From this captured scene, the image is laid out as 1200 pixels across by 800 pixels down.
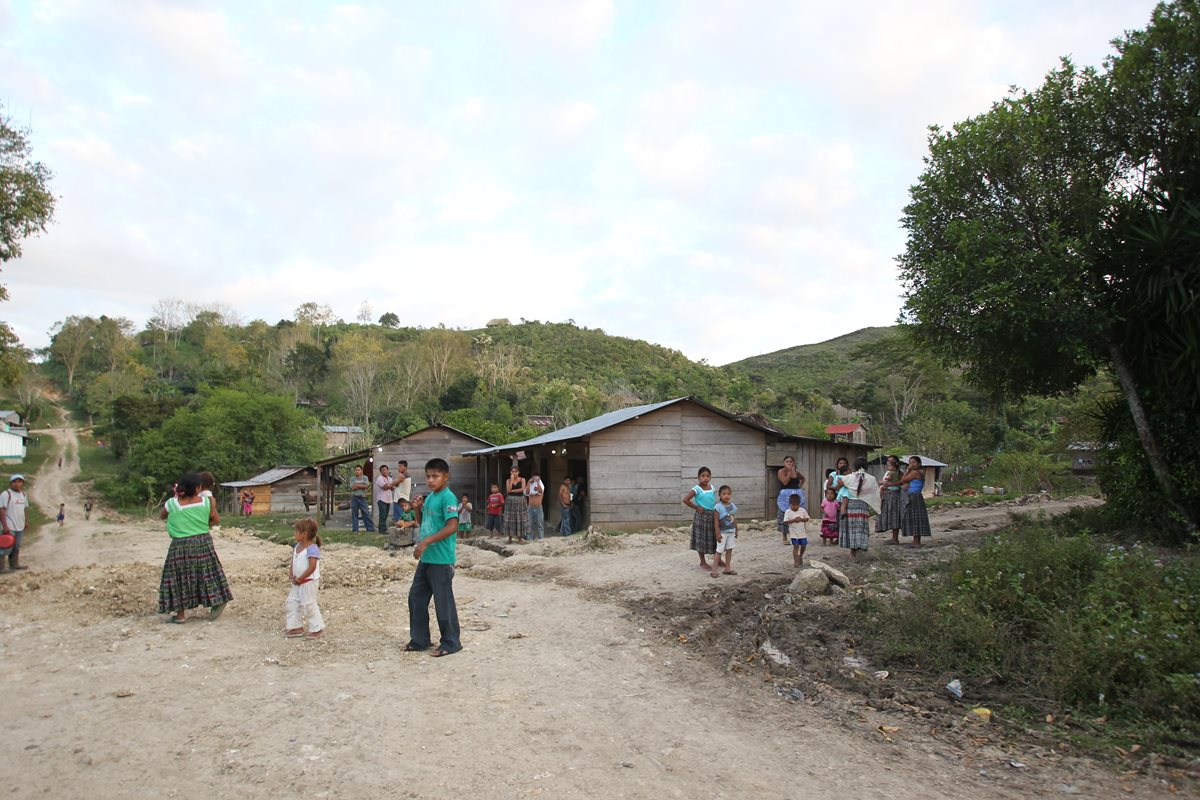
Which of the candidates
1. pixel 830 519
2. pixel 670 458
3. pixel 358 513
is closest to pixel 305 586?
pixel 830 519

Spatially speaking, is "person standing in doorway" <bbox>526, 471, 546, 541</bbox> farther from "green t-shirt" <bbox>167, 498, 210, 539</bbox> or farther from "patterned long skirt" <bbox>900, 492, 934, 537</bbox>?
"green t-shirt" <bbox>167, 498, 210, 539</bbox>

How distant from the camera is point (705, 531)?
9.94 meters

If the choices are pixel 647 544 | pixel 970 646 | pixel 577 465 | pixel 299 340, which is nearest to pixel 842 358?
pixel 299 340

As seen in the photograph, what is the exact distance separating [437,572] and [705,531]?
4.56 meters

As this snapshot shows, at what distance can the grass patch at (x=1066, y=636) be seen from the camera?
454cm

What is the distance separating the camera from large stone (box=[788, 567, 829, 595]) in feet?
25.9

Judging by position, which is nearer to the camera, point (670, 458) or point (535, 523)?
point (535, 523)

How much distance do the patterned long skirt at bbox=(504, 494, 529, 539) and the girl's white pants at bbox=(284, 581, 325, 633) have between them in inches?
345

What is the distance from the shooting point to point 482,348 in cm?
7788

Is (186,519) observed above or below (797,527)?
above

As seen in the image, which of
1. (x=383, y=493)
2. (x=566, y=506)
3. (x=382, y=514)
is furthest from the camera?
(x=382, y=514)

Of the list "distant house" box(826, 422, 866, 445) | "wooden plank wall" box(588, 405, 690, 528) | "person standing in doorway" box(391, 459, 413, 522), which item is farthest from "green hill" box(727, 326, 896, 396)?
"person standing in doorway" box(391, 459, 413, 522)

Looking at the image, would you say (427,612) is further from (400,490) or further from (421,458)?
(421,458)

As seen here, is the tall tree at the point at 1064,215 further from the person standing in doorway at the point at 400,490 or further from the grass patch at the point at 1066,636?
the person standing in doorway at the point at 400,490
